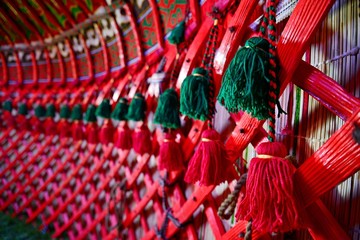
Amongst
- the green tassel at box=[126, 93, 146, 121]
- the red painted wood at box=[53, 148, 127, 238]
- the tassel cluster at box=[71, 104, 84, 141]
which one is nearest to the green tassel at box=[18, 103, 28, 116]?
the tassel cluster at box=[71, 104, 84, 141]

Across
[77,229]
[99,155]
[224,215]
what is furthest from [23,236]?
[224,215]

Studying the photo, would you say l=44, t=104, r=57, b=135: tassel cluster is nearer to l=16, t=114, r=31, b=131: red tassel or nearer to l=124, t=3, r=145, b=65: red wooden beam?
l=16, t=114, r=31, b=131: red tassel

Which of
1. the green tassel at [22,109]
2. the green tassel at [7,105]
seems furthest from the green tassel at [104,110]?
the green tassel at [7,105]

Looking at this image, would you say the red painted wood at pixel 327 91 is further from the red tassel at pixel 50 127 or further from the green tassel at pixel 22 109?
the green tassel at pixel 22 109

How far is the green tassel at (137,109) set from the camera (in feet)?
4.03

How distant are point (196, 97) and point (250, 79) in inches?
10.7

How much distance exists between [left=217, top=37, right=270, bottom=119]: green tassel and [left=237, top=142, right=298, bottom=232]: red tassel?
9 cm

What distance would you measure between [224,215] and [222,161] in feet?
0.56

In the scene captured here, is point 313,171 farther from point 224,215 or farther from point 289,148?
point 224,215

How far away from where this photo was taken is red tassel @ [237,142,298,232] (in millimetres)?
486

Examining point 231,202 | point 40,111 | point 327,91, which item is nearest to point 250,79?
point 327,91

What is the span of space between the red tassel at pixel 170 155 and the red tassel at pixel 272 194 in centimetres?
52

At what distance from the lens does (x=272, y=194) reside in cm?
49

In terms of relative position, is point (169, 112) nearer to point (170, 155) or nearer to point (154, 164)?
point (170, 155)
